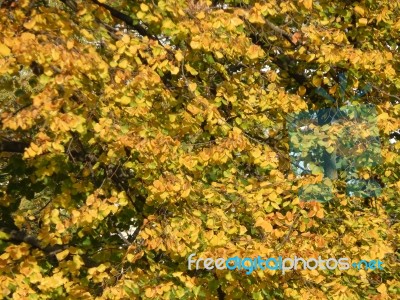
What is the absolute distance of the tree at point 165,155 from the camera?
13.0 feet

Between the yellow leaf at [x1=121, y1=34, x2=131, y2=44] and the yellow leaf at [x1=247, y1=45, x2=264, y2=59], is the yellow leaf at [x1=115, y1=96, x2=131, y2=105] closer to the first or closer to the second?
the yellow leaf at [x1=121, y1=34, x2=131, y2=44]

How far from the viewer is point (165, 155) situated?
402cm

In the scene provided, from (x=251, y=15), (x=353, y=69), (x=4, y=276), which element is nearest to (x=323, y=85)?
(x=353, y=69)

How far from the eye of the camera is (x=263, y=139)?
18.9 ft

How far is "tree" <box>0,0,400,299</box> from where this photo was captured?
13.0 feet

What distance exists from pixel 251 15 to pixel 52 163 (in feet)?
5.99

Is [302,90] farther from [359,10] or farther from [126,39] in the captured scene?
[126,39]

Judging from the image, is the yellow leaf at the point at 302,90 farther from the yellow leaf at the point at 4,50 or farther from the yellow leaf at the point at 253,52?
the yellow leaf at the point at 4,50

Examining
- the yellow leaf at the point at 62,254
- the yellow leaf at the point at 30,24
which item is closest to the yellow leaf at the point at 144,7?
the yellow leaf at the point at 30,24

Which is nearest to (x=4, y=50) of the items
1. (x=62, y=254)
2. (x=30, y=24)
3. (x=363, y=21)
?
(x=30, y=24)

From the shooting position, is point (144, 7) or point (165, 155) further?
point (144, 7)

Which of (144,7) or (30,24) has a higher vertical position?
(30,24)

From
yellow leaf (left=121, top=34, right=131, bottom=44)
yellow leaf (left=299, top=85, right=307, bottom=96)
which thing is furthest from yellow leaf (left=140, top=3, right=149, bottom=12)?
yellow leaf (left=299, top=85, right=307, bottom=96)

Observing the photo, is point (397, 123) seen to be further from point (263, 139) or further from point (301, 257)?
point (301, 257)
